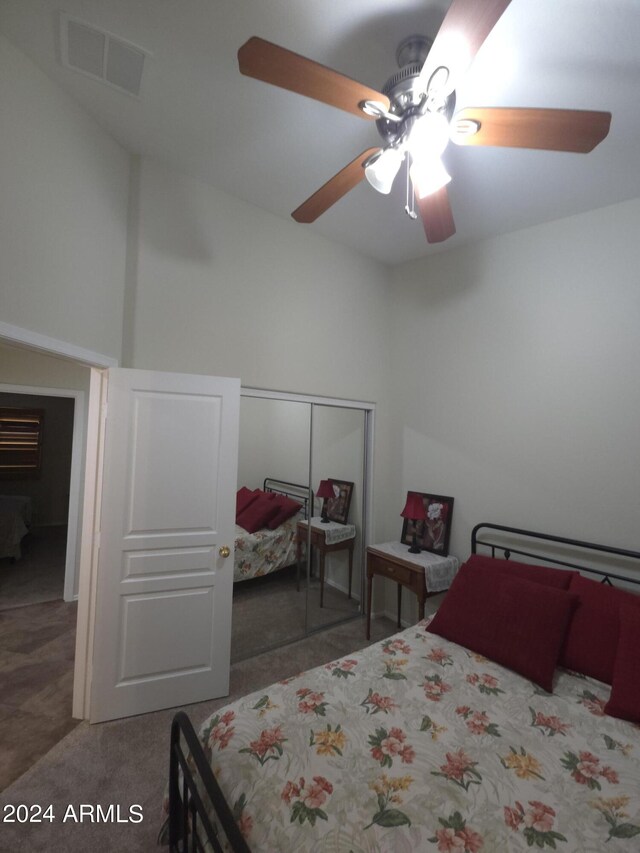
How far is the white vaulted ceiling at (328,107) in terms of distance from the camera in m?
1.38

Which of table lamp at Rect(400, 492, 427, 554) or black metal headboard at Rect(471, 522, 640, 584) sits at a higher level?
table lamp at Rect(400, 492, 427, 554)

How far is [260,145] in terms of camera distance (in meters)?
2.08

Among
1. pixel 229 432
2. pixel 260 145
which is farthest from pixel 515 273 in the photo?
pixel 229 432

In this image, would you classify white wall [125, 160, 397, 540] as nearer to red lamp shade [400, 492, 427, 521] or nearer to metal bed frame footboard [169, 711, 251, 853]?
red lamp shade [400, 492, 427, 521]

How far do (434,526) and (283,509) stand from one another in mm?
1233

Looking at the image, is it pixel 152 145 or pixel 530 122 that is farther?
pixel 152 145

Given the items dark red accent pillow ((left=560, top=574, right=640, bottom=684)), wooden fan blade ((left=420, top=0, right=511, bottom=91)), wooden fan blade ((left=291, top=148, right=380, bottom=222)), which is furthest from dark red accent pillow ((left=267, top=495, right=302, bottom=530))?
wooden fan blade ((left=420, top=0, right=511, bottom=91))

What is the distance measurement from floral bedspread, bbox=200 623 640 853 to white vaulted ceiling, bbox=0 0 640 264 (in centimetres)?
259

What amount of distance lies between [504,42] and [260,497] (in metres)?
2.73

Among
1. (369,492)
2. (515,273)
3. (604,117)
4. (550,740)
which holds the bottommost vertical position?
(550,740)

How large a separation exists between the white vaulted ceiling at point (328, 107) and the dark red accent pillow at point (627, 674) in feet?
7.60

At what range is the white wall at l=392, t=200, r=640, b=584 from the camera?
A: 2244 mm

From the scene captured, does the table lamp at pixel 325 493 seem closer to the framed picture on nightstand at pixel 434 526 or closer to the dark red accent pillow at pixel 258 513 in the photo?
the dark red accent pillow at pixel 258 513

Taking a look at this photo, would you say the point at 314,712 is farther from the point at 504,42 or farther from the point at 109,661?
the point at 504,42
